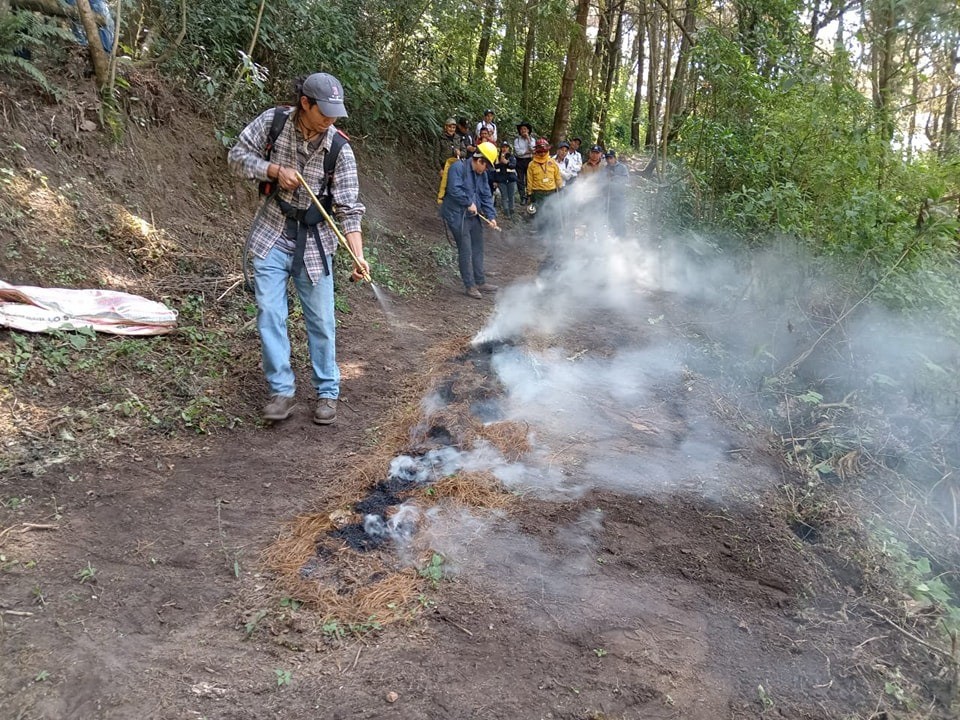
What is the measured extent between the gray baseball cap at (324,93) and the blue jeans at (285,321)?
0.98 m

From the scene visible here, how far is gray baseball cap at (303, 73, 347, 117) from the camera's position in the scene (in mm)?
4020

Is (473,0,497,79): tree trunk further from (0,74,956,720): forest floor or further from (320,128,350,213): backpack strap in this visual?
(320,128,350,213): backpack strap

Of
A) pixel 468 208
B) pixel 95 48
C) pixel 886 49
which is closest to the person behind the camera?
pixel 95 48

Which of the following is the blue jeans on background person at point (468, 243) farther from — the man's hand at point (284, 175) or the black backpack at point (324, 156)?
the man's hand at point (284, 175)

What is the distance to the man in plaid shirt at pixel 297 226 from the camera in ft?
13.7

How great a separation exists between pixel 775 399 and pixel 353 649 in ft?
14.6

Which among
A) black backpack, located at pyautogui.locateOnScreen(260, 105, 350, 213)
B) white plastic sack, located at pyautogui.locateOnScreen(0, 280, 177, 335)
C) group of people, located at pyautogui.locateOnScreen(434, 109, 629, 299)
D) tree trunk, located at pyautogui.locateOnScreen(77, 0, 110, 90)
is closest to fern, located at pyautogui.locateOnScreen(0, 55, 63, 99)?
tree trunk, located at pyautogui.locateOnScreen(77, 0, 110, 90)

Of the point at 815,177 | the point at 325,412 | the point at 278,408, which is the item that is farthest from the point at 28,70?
the point at 815,177

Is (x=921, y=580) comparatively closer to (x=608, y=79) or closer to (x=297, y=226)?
(x=297, y=226)

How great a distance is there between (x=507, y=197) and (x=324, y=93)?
10.7 m

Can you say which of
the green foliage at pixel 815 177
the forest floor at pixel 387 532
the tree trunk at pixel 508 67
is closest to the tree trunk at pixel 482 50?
the tree trunk at pixel 508 67

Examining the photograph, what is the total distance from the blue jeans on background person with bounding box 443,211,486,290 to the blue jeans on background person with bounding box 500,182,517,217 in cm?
546

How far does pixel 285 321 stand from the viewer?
4445mm

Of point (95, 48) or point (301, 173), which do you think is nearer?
point (301, 173)
